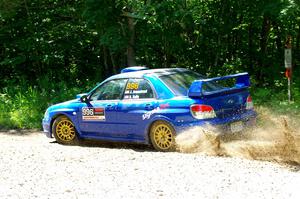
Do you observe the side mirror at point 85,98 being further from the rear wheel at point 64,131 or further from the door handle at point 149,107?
the door handle at point 149,107

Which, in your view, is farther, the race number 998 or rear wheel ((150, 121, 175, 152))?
the race number 998

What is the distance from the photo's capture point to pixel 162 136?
9.07 m

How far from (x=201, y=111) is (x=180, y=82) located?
1.04 meters

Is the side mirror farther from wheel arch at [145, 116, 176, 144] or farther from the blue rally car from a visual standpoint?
wheel arch at [145, 116, 176, 144]

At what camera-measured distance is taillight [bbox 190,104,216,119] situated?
8.64 meters

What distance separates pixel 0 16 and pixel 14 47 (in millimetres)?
1781

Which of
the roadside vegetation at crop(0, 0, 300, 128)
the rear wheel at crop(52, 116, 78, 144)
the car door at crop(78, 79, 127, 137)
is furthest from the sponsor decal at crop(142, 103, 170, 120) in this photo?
the roadside vegetation at crop(0, 0, 300, 128)

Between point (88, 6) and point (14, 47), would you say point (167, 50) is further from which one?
point (14, 47)

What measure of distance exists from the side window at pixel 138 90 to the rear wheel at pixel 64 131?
5.41 feet

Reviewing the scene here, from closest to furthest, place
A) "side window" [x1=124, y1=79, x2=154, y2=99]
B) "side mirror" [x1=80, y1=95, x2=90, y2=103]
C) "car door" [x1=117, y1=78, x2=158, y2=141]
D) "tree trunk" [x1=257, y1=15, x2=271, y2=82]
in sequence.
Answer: "car door" [x1=117, y1=78, x2=158, y2=141] < "side window" [x1=124, y1=79, x2=154, y2=99] < "side mirror" [x1=80, y1=95, x2=90, y2=103] < "tree trunk" [x1=257, y1=15, x2=271, y2=82]

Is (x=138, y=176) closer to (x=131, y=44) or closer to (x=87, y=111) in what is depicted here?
(x=87, y=111)

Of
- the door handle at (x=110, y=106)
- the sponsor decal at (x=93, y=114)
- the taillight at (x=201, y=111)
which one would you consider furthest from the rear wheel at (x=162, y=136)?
the sponsor decal at (x=93, y=114)

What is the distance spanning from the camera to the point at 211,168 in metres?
7.33

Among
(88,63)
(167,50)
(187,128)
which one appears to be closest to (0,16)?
(88,63)
